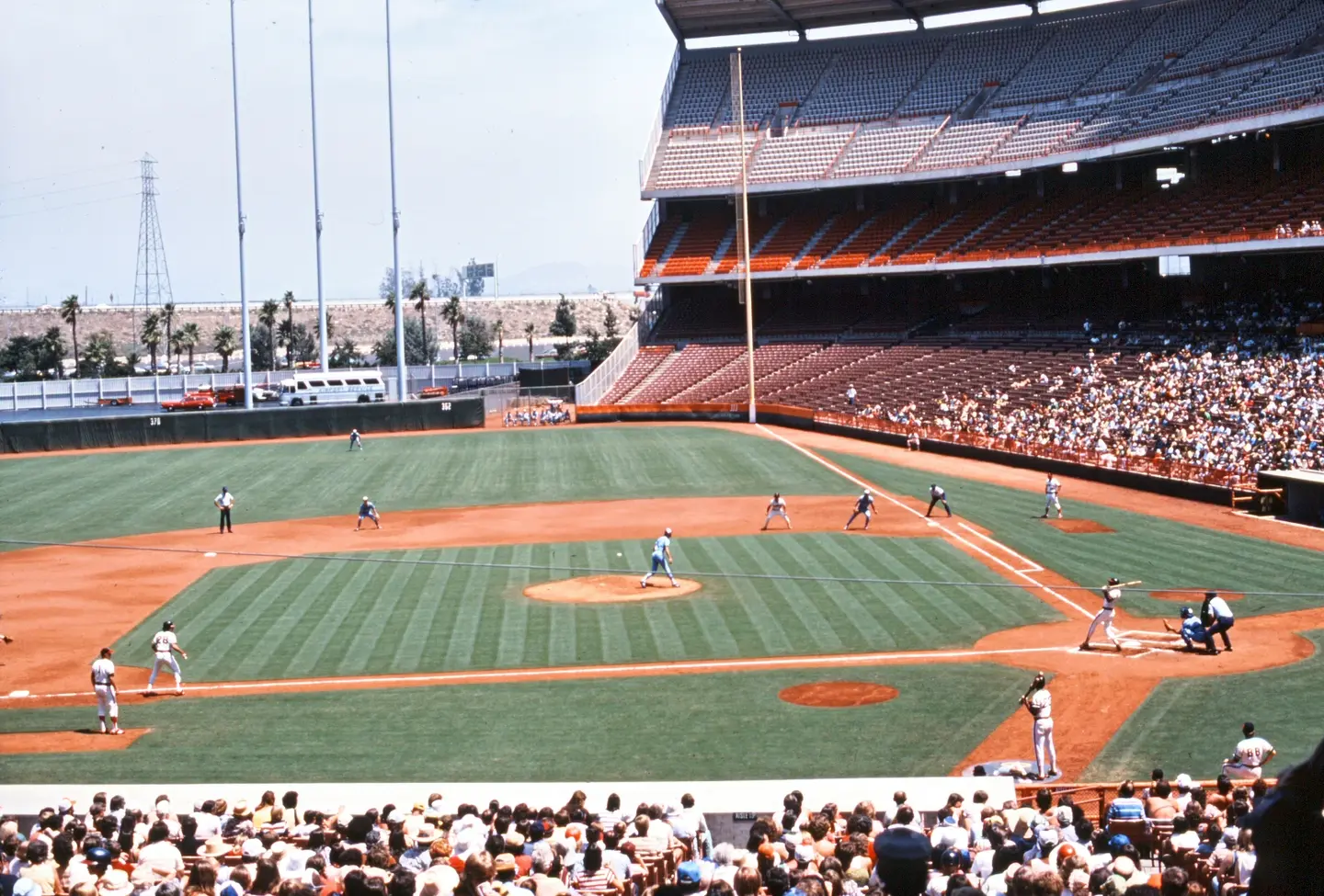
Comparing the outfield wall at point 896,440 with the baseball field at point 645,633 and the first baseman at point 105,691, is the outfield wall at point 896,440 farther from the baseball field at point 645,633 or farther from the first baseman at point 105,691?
the first baseman at point 105,691

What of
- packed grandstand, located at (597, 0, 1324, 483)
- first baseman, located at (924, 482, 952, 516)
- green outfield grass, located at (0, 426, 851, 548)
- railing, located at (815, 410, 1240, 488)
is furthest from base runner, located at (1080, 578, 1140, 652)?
green outfield grass, located at (0, 426, 851, 548)

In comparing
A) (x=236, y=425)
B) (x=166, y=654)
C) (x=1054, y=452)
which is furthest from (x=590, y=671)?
(x=236, y=425)

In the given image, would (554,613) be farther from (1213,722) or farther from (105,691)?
(1213,722)

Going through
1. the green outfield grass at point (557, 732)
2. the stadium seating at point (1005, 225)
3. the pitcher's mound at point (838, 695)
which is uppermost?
the stadium seating at point (1005, 225)

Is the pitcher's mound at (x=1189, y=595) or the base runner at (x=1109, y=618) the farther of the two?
the pitcher's mound at (x=1189, y=595)

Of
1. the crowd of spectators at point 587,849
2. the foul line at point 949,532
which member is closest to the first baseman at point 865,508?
the foul line at point 949,532

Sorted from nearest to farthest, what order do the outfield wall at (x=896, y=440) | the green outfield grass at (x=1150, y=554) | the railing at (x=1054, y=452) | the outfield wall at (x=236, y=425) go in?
the green outfield grass at (x=1150, y=554) < the railing at (x=1054, y=452) < the outfield wall at (x=896, y=440) < the outfield wall at (x=236, y=425)

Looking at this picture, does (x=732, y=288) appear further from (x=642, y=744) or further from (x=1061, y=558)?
(x=642, y=744)
